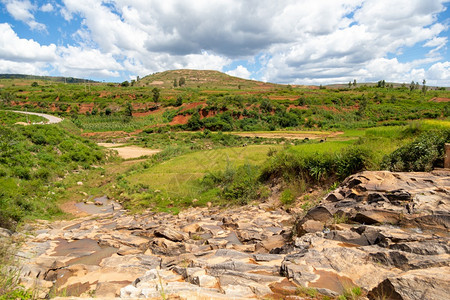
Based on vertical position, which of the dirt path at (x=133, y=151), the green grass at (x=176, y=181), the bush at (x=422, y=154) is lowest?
the dirt path at (x=133, y=151)

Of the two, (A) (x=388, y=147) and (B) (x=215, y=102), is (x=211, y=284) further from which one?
(B) (x=215, y=102)

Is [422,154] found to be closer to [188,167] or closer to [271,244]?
[271,244]

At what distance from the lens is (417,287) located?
370cm

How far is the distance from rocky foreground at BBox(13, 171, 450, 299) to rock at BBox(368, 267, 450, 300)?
13 millimetres

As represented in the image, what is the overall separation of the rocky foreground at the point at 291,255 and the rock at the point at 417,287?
1 centimetres

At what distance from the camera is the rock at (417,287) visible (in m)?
3.58

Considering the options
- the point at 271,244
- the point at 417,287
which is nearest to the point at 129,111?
the point at 271,244

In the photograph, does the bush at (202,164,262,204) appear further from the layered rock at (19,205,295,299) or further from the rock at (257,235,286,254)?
the rock at (257,235,286,254)

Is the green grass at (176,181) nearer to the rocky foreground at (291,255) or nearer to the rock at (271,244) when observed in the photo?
the rocky foreground at (291,255)

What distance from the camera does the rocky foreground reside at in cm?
442

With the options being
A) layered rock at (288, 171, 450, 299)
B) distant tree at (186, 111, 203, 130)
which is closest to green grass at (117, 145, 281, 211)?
layered rock at (288, 171, 450, 299)

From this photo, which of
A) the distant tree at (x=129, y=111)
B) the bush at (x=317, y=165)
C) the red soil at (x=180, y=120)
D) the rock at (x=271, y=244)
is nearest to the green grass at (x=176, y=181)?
the bush at (x=317, y=165)

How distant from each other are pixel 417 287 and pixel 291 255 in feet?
8.70

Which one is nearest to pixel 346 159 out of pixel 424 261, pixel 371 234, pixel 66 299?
pixel 371 234
